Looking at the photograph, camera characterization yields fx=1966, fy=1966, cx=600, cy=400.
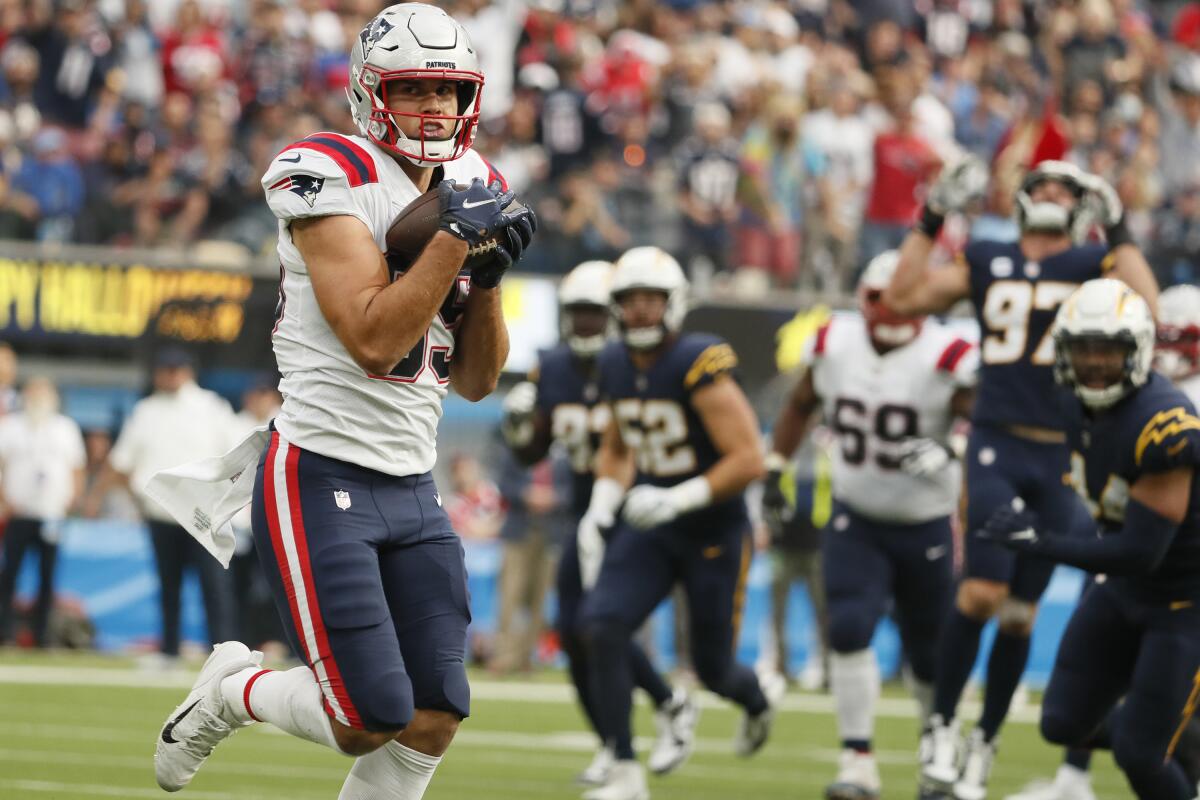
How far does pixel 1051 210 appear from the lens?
22.3ft

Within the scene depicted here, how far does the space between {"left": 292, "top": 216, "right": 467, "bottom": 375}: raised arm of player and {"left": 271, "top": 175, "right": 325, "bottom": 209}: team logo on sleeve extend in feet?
0.16

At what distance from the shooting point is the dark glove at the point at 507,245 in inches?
160

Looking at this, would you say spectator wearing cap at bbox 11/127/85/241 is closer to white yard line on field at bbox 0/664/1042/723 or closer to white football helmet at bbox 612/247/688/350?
white yard line on field at bbox 0/664/1042/723

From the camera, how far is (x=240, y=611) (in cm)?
1266

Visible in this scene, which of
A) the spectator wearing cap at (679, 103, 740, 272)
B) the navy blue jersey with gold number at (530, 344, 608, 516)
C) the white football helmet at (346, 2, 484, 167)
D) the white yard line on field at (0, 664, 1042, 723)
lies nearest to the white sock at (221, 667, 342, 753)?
the white football helmet at (346, 2, 484, 167)

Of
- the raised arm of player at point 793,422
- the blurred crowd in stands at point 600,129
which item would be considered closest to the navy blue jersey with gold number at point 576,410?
the raised arm of player at point 793,422

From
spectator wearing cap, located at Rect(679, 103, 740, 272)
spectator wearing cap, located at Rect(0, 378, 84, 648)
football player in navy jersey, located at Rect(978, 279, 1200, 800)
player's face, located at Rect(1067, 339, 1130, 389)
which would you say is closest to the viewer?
football player in navy jersey, located at Rect(978, 279, 1200, 800)

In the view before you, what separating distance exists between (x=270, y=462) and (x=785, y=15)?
12104mm

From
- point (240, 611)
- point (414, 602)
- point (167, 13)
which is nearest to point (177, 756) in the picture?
point (414, 602)

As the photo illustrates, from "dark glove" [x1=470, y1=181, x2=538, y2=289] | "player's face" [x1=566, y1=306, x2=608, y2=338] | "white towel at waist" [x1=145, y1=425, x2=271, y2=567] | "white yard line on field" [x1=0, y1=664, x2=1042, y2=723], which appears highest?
"dark glove" [x1=470, y1=181, x2=538, y2=289]

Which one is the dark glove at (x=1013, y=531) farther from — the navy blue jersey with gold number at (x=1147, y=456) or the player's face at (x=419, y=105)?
the player's face at (x=419, y=105)

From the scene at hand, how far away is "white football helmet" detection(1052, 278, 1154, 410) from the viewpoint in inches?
215

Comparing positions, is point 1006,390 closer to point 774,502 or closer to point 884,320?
point 884,320

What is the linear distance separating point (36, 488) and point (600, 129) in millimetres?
4576
